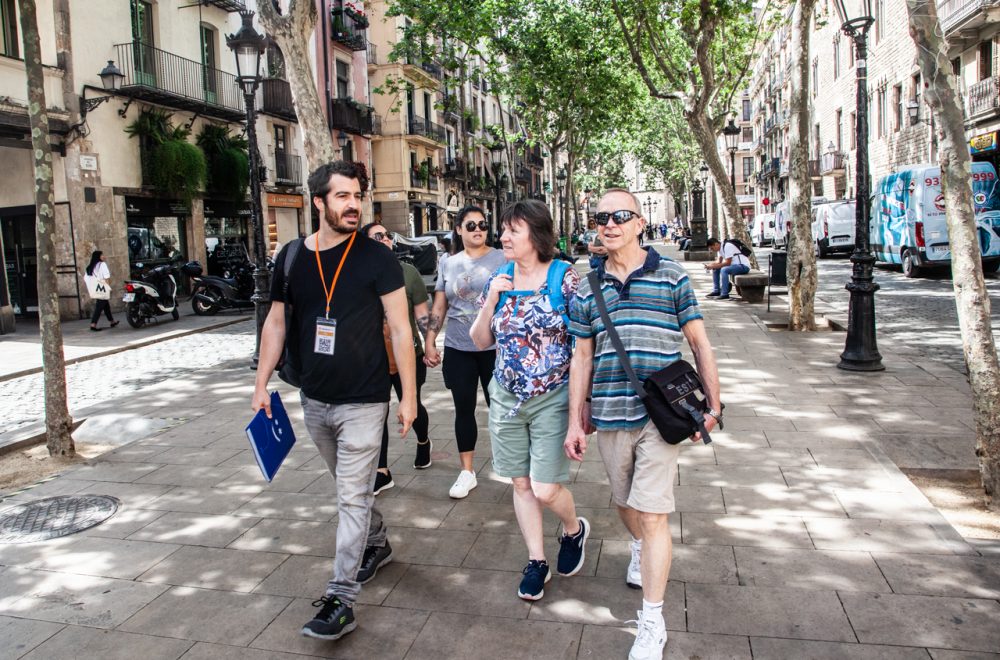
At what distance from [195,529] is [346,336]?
1.93m

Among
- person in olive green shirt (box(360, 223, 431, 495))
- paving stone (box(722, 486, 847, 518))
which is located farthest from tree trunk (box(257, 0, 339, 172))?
paving stone (box(722, 486, 847, 518))

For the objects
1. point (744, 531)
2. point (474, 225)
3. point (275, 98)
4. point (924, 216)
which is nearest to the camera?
point (744, 531)

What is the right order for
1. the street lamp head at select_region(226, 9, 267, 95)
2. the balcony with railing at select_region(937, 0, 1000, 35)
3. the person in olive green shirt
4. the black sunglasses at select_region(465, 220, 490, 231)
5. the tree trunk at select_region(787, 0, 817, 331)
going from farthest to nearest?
the balcony with railing at select_region(937, 0, 1000, 35) < the tree trunk at select_region(787, 0, 817, 331) < the street lamp head at select_region(226, 9, 267, 95) < the person in olive green shirt < the black sunglasses at select_region(465, 220, 490, 231)

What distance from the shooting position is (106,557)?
4.16 meters

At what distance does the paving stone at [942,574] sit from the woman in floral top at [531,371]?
1.50m

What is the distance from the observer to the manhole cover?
452 cm

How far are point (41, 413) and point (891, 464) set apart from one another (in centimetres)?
769

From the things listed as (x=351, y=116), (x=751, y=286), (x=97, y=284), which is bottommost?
(x=751, y=286)

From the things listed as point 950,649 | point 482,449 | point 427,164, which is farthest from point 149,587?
point 427,164

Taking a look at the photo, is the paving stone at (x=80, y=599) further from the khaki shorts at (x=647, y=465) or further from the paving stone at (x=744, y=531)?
the paving stone at (x=744, y=531)

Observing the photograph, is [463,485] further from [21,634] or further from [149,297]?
[149,297]

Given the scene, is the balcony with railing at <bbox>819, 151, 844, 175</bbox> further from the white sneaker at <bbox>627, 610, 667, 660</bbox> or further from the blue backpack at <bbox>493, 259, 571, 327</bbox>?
the white sneaker at <bbox>627, 610, 667, 660</bbox>

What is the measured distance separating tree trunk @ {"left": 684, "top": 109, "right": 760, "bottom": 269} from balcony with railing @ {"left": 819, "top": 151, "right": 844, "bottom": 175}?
22.9 meters

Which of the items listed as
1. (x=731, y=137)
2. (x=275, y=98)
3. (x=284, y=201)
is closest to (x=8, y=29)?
(x=275, y=98)
